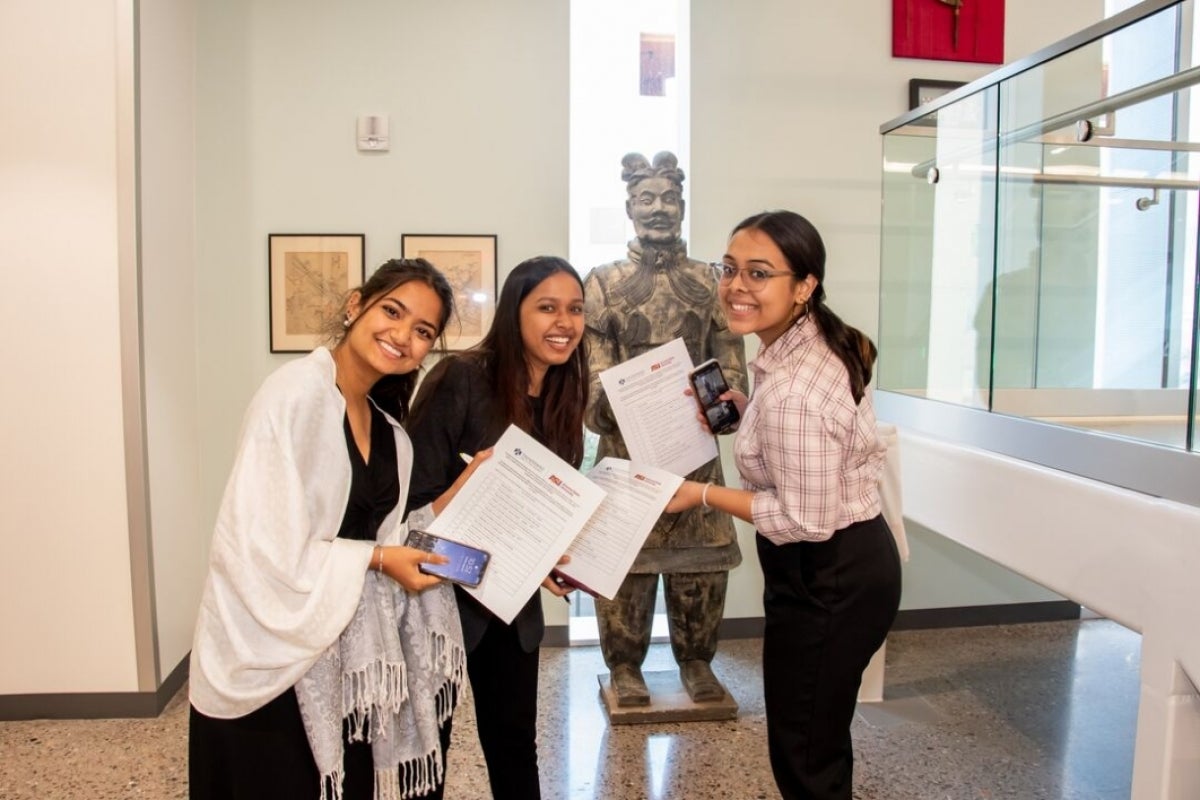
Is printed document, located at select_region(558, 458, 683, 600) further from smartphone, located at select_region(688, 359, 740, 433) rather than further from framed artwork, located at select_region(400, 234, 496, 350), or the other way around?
framed artwork, located at select_region(400, 234, 496, 350)

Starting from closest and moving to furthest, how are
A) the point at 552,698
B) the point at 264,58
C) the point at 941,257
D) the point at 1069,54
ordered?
the point at 1069,54 < the point at 941,257 < the point at 552,698 < the point at 264,58

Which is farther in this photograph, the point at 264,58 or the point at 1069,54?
the point at 264,58

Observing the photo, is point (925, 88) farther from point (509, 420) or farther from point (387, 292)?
point (387, 292)

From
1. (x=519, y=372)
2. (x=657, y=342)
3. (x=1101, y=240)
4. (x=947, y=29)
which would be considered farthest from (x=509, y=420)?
(x=947, y=29)

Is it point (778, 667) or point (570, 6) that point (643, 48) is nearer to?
point (570, 6)

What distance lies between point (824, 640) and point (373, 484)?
955mm

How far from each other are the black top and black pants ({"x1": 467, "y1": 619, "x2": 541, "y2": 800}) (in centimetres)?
36

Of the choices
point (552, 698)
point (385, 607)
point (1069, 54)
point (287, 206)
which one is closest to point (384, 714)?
point (385, 607)

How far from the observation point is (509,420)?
1672mm

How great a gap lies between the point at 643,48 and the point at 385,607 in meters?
3.34

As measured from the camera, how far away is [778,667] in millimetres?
1765

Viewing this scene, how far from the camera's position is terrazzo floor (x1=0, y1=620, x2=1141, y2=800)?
259cm

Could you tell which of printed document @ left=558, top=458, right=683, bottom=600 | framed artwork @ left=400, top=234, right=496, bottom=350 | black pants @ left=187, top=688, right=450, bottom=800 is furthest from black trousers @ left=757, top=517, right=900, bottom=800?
framed artwork @ left=400, top=234, right=496, bottom=350

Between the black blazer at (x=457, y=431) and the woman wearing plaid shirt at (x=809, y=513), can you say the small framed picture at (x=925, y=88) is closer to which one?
the woman wearing plaid shirt at (x=809, y=513)
